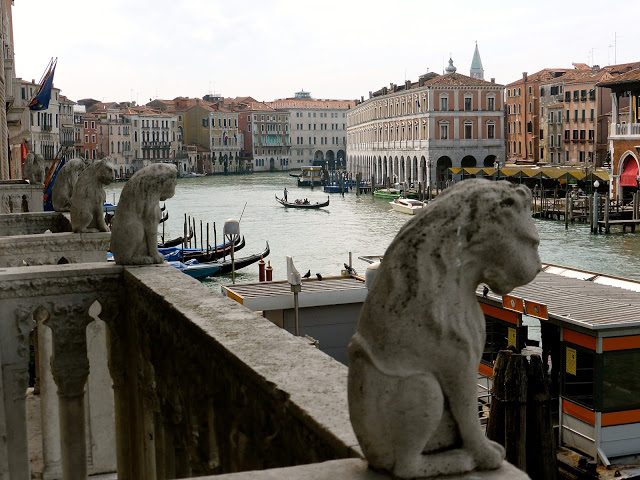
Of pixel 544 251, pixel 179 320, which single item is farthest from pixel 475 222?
pixel 544 251

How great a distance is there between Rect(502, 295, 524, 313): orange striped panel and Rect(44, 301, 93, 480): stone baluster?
16.2 feet

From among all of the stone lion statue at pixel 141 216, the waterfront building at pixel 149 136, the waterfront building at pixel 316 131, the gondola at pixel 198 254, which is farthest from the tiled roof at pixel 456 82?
the waterfront building at pixel 316 131

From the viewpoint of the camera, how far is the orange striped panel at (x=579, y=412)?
21.5 ft

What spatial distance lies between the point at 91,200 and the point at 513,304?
4296 millimetres

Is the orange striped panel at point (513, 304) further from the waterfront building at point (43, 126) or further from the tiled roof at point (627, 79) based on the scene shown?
the waterfront building at point (43, 126)

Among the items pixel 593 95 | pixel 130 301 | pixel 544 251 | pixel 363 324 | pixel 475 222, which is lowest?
pixel 544 251

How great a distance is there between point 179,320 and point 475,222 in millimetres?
1377

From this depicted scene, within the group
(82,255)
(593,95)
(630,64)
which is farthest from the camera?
(630,64)

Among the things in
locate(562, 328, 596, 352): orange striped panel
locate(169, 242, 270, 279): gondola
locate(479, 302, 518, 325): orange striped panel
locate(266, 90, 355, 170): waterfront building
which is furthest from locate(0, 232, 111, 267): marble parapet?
locate(266, 90, 355, 170): waterfront building

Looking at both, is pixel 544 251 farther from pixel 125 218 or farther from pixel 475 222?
pixel 475 222

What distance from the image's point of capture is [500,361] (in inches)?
211

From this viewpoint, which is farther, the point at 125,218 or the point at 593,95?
the point at 593,95

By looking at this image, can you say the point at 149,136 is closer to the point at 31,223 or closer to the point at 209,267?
the point at 209,267

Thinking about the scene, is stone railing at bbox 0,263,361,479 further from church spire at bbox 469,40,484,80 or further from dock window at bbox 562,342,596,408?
church spire at bbox 469,40,484,80
